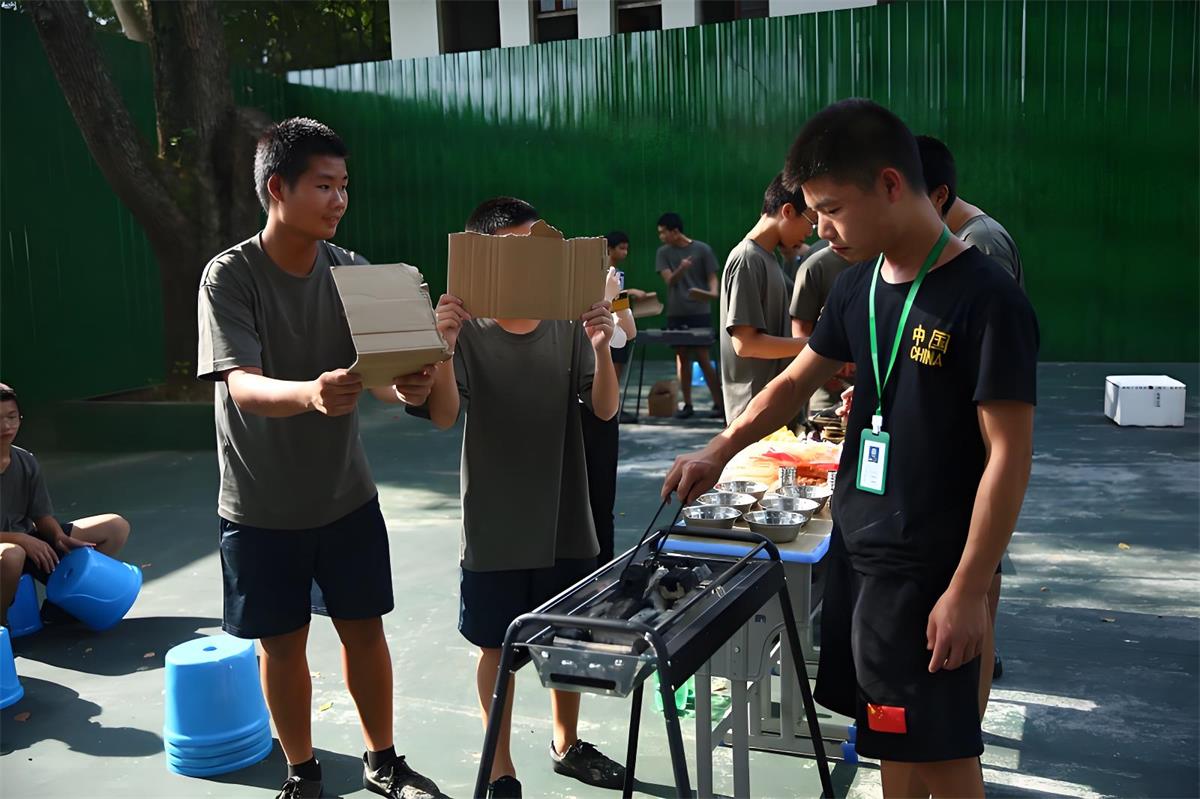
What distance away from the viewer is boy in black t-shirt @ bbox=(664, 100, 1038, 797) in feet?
6.17

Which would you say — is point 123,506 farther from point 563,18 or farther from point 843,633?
point 563,18

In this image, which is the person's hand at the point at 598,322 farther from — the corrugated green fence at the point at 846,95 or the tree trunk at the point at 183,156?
the corrugated green fence at the point at 846,95

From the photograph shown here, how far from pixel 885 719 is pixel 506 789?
3.61ft

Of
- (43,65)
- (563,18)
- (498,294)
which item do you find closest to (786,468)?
(498,294)

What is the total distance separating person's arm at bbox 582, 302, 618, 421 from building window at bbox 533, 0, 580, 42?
1292 cm

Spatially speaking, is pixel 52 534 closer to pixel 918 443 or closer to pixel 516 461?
pixel 516 461

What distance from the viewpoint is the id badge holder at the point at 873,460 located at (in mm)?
2029

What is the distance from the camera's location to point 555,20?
1519 cm

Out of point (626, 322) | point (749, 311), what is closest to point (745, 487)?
point (626, 322)

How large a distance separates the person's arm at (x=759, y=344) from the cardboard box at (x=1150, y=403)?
17.0 ft

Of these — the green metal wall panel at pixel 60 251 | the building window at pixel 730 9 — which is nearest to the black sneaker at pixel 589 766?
the green metal wall panel at pixel 60 251

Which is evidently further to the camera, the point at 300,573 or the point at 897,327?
the point at 300,573

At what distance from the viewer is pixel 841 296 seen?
88.7 inches

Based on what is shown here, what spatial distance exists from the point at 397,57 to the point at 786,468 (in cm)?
1361
